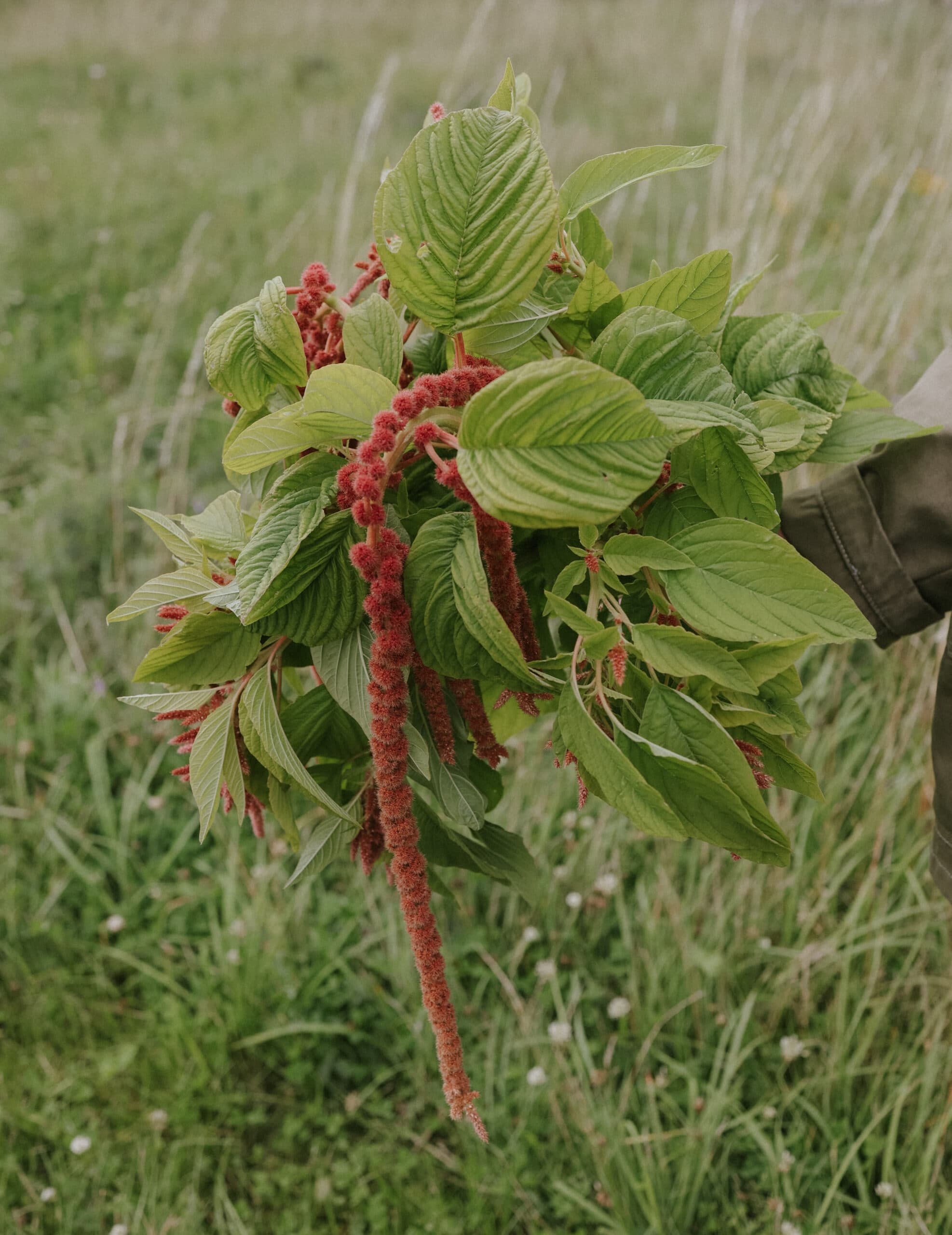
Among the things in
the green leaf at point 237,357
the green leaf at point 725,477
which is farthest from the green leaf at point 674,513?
the green leaf at point 237,357

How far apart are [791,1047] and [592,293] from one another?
0.98 m

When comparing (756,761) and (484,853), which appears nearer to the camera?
(756,761)

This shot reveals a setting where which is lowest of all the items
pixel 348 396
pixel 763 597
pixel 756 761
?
pixel 756 761

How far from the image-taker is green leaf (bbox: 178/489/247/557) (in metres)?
0.52

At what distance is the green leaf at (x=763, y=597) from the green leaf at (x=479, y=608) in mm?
92

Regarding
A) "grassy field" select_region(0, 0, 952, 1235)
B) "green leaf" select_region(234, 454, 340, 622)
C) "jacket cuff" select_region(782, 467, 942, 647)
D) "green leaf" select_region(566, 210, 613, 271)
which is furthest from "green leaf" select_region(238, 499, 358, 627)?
"grassy field" select_region(0, 0, 952, 1235)

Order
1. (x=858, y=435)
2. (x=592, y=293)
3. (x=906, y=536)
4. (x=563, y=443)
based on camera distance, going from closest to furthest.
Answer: (x=563, y=443), (x=592, y=293), (x=858, y=435), (x=906, y=536)

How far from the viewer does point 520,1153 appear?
1.11 meters

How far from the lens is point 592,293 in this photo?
0.48m

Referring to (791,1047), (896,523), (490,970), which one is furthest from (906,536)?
(490,970)

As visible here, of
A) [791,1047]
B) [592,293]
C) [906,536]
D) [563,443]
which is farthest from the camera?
[791,1047]

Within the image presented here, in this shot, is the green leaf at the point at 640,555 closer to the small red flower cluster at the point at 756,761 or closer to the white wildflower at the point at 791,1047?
the small red flower cluster at the point at 756,761

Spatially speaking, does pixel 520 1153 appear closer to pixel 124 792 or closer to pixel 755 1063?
pixel 755 1063

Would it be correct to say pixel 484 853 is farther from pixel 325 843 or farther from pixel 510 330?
pixel 510 330
